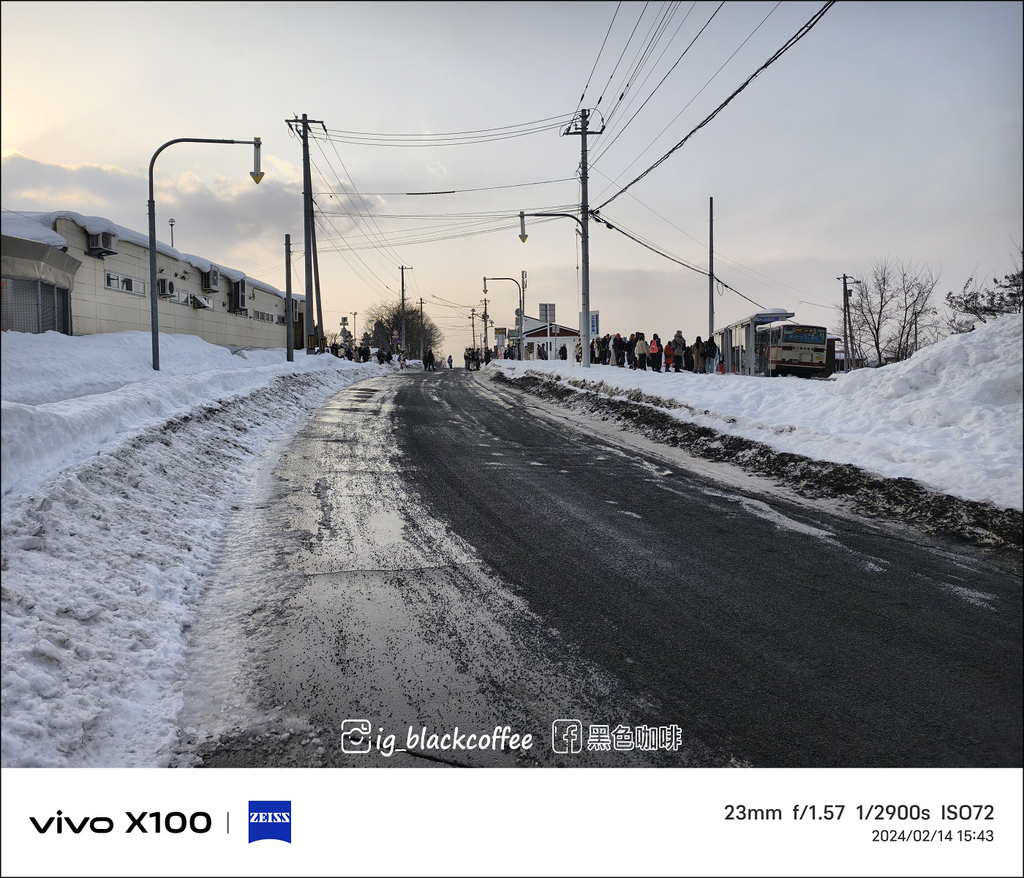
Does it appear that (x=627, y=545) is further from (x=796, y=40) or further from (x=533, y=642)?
(x=796, y=40)

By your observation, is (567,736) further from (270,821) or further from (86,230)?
(86,230)

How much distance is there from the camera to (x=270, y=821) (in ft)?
4.78

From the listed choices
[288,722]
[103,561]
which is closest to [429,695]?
[288,722]

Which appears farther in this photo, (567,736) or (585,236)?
(585,236)

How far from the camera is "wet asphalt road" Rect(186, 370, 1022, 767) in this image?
1.88 meters

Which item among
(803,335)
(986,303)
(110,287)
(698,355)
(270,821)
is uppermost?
(110,287)

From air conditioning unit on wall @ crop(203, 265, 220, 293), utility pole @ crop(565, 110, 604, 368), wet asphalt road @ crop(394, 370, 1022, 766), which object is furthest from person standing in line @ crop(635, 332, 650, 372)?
air conditioning unit on wall @ crop(203, 265, 220, 293)

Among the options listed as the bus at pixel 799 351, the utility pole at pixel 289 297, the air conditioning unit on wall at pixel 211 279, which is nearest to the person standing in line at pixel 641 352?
the bus at pixel 799 351

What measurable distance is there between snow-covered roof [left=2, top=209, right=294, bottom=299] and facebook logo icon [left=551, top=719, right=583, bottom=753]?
2150 millimetres

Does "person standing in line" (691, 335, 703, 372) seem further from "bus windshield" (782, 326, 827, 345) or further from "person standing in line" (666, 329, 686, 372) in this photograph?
"bus windshield" (782, 326, 827, 345)

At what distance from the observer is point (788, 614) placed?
339 cm

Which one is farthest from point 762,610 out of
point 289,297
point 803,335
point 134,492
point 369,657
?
point 803,335

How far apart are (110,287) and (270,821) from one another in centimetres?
2113

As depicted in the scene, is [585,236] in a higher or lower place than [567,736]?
higher
